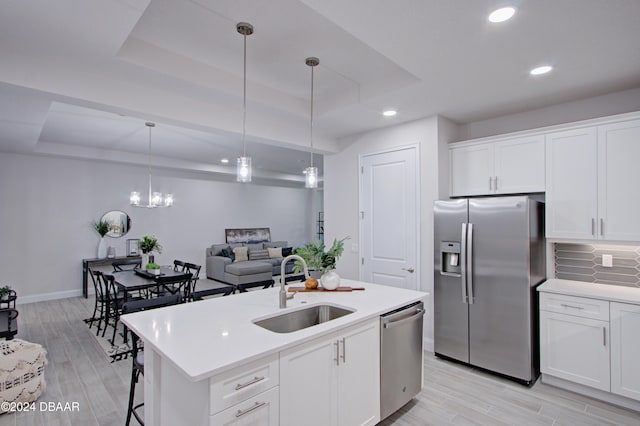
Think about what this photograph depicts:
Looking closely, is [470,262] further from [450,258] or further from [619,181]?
[619,181]

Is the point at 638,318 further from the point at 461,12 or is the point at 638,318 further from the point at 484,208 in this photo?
the point at 461,12

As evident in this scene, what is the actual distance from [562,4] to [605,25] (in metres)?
0.45

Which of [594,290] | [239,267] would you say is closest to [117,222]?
[239,267]

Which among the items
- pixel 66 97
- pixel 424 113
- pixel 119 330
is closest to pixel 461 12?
pixel 424 113

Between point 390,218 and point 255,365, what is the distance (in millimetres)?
2875

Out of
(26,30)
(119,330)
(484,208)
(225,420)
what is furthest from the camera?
(119,330)

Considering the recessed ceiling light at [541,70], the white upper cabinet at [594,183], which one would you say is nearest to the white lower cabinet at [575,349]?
the white upper cabinet at [594,183]

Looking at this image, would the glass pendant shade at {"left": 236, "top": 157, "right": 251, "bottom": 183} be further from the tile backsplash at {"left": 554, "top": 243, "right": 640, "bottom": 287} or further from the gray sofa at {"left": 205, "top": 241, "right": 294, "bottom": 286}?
the gray sofa at {"left": 205, "top": 241, "right": 294, "bottom": 286}

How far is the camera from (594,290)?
2883 millimetres

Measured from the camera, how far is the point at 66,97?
2441 mm

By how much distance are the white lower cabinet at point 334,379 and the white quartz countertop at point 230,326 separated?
86mm

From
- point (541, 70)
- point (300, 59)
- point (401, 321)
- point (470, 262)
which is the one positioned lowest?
point (401, 321)

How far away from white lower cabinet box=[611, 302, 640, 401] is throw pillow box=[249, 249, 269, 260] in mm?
7052

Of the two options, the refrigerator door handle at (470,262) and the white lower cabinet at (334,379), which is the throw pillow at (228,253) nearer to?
the refrigerator door handle at (470,262)
